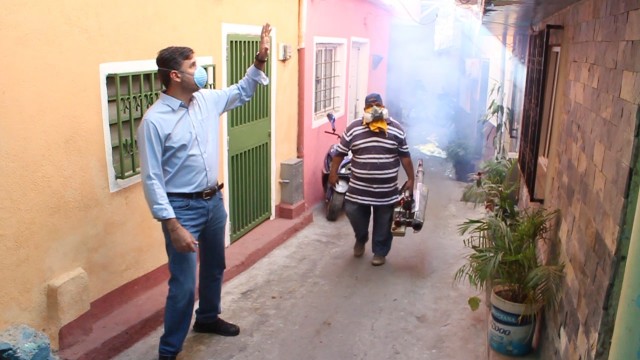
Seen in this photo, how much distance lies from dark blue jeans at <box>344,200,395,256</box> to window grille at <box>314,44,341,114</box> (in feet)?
9.59

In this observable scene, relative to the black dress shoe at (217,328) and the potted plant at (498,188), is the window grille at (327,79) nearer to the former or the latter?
the potted plant at (498,188)

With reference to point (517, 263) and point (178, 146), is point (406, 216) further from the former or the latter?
point (178, 146)

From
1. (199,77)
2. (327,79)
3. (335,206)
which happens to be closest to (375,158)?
(335,206)

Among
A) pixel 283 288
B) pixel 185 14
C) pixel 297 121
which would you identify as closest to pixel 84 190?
pixel 185 14

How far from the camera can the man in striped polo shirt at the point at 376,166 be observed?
5969 millimetres

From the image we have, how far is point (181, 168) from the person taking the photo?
12.4 feet

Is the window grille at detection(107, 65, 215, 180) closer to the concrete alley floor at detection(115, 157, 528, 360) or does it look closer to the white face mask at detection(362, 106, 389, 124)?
the concrete alley floor at detection(115, 157, 528, 360)

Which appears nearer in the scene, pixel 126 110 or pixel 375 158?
pixel 126 110

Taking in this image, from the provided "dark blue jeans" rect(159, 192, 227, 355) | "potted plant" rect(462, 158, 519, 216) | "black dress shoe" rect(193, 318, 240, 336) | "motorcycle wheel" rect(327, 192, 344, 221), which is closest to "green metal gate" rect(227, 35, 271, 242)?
"motorcycle wheel" rect(327, 192, 344, 221)

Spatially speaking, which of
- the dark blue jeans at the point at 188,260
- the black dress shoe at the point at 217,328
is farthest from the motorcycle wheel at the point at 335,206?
the dark blue jeans at the point at 188,260

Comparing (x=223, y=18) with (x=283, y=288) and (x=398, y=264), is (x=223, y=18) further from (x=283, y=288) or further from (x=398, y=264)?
(x=398, y=264)

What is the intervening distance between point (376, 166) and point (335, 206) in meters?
2.02

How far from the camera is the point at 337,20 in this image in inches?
361

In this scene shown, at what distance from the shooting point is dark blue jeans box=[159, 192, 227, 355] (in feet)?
12.5
